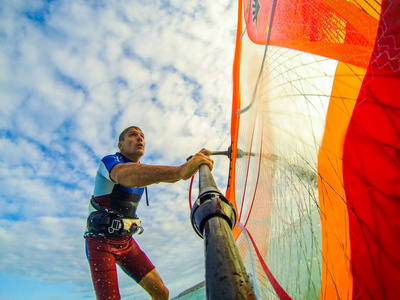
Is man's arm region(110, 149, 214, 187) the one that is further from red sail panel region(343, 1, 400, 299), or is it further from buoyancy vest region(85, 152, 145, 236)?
red sail panel region(343, 1, 400, 299)

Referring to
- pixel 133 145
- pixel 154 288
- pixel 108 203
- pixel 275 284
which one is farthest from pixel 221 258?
pixel 154 288

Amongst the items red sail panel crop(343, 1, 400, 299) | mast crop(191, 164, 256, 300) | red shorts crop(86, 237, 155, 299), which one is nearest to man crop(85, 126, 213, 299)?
red shorts crop(86, 237, 155, 299)

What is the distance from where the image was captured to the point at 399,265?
0.36m

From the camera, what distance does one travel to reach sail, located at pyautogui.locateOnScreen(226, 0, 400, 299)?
1.30 feet

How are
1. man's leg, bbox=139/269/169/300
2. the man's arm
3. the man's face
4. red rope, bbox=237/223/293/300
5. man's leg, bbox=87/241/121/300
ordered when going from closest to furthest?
red rope, bbox=237/223/293/300 < the man's arm < man's leg, bbox=87/241/121/300 < man's leg, bbox=139/269/169/300 < the man's face

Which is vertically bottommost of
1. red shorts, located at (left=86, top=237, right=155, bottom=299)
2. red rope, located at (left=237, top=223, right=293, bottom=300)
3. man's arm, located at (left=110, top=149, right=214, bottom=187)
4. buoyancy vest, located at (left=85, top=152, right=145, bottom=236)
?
red rope, located at (left=237, top=223, right=293, bottom=300)

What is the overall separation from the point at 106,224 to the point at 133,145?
34.1 inches

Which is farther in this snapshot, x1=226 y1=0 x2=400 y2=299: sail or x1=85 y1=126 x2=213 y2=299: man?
x1=85 y1=126 x2=213 y2=299: man

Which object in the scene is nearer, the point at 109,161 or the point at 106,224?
the point at 109,161

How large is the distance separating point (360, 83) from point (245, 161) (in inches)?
59.8

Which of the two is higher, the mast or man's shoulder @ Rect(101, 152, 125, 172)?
man's shoulder @ Rect(101, 152, 125, 172)

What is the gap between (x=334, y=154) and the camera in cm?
54

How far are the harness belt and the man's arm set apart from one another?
0.77 m

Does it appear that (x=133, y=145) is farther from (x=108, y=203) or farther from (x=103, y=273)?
(x=103, y=273)
